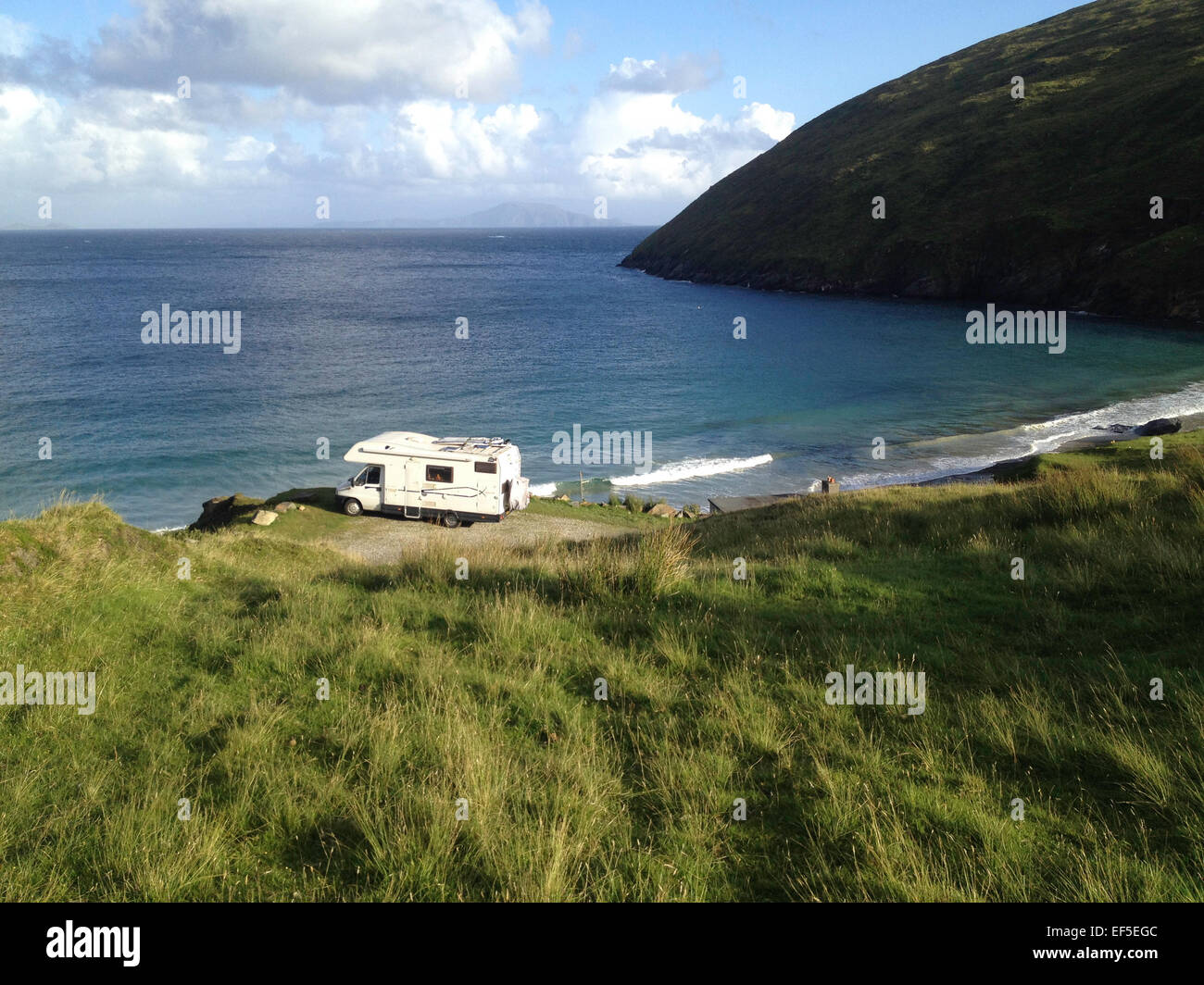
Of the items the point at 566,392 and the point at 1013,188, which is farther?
the point at 1013,188

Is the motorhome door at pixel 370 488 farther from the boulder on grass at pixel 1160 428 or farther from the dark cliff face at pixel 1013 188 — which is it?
the dark cliff face at pixel 1013 188

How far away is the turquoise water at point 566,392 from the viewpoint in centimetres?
3866

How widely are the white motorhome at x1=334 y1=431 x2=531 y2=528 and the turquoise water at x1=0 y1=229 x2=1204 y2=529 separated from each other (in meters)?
9.44

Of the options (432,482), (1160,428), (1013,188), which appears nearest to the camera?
(432,482)

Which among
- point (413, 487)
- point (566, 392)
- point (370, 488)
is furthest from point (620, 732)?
point (566, 392)

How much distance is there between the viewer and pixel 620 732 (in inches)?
237

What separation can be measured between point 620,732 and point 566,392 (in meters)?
51.3

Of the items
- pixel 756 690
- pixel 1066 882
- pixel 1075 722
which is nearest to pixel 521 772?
pixel 756 690

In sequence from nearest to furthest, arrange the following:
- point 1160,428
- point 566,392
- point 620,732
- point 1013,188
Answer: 1. point 620,732
2. point 1160,428
3. point 566,392
4. point 1013,188

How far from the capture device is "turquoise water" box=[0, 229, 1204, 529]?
3866 centimetres

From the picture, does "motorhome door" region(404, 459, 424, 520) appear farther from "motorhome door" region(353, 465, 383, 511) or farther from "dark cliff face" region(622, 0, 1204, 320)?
"dark cliff face" region(622, 0, 1204, 320)

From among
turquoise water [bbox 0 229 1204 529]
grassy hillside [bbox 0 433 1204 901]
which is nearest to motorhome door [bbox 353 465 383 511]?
turquoise water [bbox 0 229 1204 529]

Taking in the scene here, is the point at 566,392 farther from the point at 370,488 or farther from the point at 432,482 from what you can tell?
the point at 370,488
